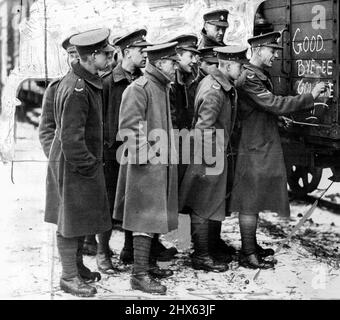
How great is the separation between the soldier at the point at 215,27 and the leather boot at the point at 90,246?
6.36 feet

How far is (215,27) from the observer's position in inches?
217

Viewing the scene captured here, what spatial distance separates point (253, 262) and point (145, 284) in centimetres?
108

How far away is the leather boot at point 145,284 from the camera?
4520 mm

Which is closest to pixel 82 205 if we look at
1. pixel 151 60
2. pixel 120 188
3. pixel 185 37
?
pixel 120 188

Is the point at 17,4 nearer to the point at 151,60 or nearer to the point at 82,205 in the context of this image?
the point at 151,60

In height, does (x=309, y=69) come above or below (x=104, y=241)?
above

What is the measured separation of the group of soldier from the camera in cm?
434

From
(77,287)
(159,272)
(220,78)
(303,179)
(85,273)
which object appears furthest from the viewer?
(303,179)

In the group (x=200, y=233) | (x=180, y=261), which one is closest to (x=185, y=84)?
(x=200, y=233)

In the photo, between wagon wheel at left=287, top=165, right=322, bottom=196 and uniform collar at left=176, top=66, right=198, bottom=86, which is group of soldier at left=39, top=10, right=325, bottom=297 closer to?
uniform collar at left=176, top=66, right=198, bottom=86

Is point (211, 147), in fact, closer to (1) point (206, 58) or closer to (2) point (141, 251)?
(1) point (206, 58)

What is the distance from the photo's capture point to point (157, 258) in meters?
5.39

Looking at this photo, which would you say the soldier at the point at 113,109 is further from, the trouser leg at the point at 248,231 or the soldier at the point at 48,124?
the trouser leg at the point at 248,231

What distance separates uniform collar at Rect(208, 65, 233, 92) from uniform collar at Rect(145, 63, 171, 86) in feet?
1.71
